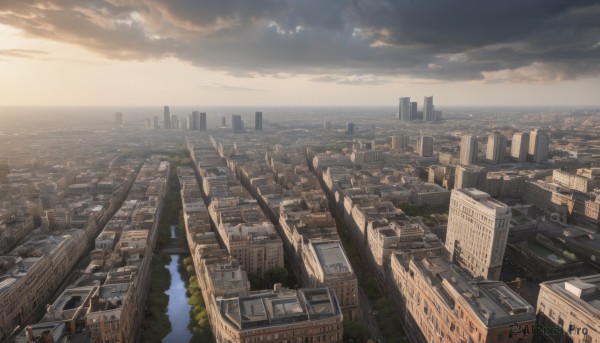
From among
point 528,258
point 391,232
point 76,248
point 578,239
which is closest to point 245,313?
point 391,232

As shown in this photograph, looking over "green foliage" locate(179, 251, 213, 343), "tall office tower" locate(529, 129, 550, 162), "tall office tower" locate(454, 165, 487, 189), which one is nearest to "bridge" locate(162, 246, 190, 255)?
"green foliage" locate(179, 251, 213, 343)

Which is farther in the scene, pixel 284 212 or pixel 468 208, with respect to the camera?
pixel 284 212

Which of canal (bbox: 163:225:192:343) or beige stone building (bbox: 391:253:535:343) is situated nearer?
beige stone building (bbox: 391:253:535:343)

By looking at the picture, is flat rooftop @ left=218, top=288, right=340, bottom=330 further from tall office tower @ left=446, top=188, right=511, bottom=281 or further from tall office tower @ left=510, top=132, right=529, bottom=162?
tall office tower @ left=510, top=132, right=529, bottom=162

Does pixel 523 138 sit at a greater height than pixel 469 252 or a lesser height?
greater

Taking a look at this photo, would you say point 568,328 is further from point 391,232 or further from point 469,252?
Result: point 391,232

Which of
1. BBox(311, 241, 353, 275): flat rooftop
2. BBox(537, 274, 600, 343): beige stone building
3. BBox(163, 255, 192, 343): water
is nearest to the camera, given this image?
BBox(537, 274, 600, 343): beige stone building

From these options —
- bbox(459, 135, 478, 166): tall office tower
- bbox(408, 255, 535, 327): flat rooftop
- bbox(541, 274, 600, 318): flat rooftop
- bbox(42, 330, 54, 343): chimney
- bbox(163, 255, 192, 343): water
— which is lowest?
bbox(163, 255, 192, 343): water

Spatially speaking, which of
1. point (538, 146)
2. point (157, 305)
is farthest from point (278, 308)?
point (538, 146)
